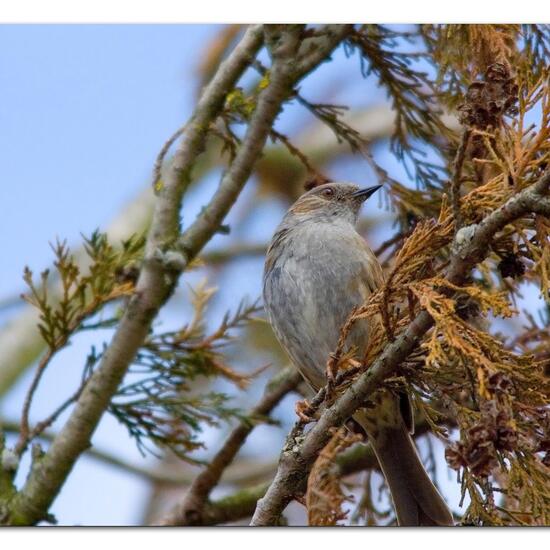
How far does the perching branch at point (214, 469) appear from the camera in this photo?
9.29ft

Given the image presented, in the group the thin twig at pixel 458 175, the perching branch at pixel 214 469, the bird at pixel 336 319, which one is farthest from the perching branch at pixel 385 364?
the perching branch at pixel 214 469

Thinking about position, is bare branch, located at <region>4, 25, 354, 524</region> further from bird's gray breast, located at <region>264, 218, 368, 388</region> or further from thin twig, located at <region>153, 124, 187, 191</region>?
bird's gray breast, located at <region>264, 218, 368, 388</region>

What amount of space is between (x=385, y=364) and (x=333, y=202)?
1110mm

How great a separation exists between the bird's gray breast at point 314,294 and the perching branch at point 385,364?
0.50m

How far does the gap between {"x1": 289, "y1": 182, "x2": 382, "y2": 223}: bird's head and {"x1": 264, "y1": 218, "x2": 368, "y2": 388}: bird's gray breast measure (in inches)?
8.5

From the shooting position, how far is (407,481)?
247 cm

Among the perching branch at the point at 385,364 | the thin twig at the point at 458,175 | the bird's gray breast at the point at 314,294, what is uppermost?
the bird's gray breast at the point at 314,294

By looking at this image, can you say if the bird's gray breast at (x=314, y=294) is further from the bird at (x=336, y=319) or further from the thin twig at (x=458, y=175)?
the thin twig at (x=458, y=175)

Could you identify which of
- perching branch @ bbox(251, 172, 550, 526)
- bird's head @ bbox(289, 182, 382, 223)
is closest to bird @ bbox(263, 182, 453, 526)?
bird's head @ bbox(289, 182, 382, 223)

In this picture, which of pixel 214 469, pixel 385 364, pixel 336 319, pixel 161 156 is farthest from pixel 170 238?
pixel 385 364
